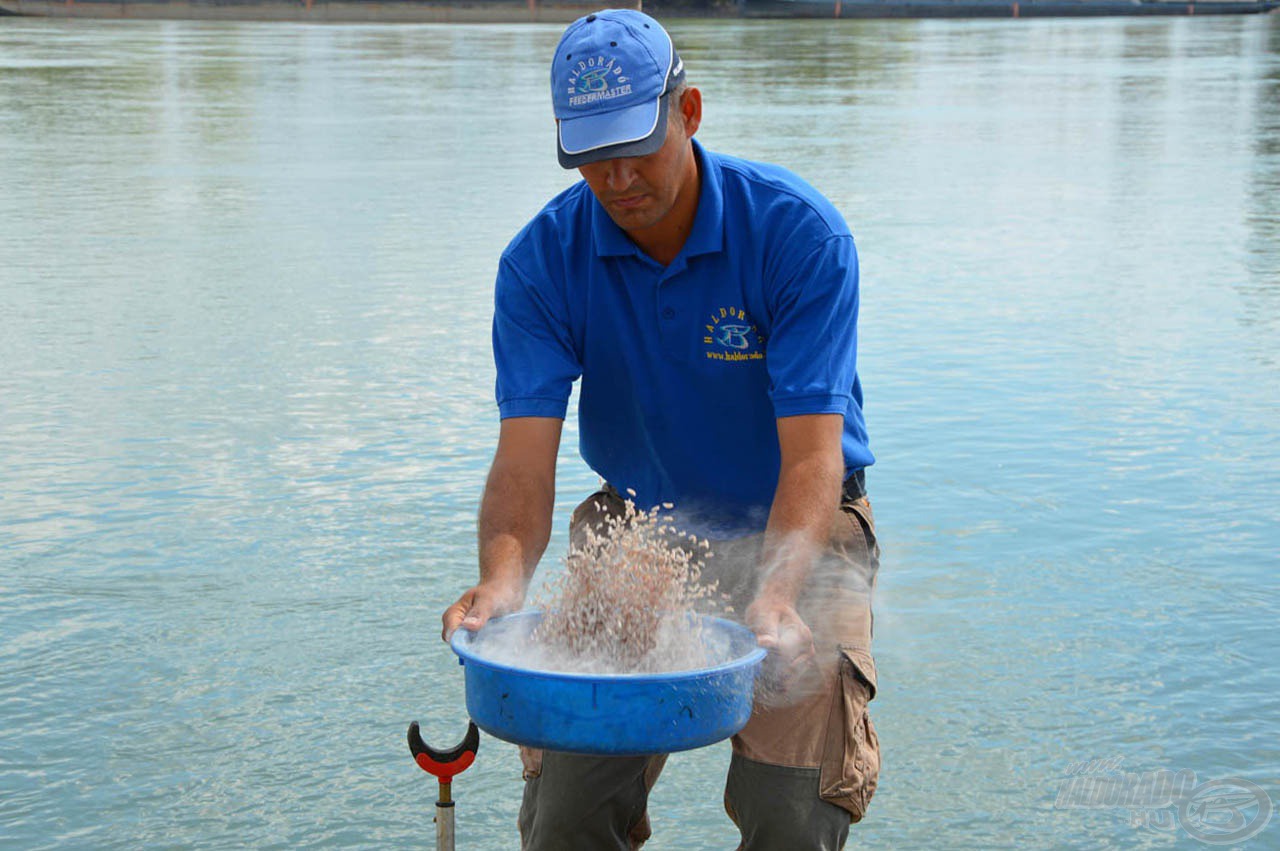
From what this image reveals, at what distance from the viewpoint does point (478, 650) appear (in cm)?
275

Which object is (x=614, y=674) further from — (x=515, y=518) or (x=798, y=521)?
(x=515, y=518)

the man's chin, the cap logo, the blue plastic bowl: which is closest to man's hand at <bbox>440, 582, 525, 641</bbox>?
the blue plastic bowl

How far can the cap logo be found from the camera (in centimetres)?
273

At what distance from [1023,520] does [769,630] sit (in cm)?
297

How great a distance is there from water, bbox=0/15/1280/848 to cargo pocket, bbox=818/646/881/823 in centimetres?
68

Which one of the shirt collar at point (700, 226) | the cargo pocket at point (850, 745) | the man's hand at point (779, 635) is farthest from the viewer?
the shirt collar at point (700, 226)

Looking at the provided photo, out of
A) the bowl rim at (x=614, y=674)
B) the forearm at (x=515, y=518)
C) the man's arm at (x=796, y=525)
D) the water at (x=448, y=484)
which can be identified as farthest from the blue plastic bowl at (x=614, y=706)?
the water at (x=448, y=484)

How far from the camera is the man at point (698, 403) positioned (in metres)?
2.78

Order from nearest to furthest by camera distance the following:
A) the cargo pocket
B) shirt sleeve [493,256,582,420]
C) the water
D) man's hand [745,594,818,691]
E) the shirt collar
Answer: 1. man's hand [745,594,818,691]
2. the cargo pocket
3. the shirt collar
4. shirt sleeve [493,256,582,420]
5. the water

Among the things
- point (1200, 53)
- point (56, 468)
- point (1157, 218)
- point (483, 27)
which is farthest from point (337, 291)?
point (483, 27)

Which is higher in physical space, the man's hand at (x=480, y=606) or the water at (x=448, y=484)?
the man's hand at (x=480, y=606)

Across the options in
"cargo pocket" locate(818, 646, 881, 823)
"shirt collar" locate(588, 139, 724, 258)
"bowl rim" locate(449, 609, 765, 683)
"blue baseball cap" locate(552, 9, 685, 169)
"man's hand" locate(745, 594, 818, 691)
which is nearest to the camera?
"bowl rim" locate(449, 609, 765, 683)

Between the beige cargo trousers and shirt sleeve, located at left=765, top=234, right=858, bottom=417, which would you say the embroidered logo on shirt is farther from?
the beige cargo trousers

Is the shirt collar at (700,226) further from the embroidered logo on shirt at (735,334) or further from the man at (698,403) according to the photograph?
the embroidered logo on shirt at (735,334)
